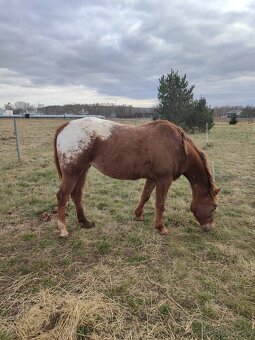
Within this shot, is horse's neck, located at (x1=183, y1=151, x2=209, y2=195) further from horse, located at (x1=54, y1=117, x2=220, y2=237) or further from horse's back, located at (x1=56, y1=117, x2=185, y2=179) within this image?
horse's back, located at (x1=56, y1=117, x2=185, y2=179)

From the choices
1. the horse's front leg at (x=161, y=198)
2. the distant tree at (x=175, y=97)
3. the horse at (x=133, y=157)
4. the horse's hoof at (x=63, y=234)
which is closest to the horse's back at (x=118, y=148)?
the horse at (x=133, y=157)

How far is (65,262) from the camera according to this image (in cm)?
360

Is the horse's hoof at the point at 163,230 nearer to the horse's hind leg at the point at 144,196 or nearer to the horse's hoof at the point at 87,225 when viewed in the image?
the horse's hind leg at the point at 144,196

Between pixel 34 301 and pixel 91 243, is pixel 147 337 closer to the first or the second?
pixel 34 301

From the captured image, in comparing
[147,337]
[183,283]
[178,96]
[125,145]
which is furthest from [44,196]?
[178,96]

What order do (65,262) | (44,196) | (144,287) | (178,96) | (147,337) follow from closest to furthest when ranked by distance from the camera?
(147,337)
(144,287)
(65,262)
(44,196)
(178,96)

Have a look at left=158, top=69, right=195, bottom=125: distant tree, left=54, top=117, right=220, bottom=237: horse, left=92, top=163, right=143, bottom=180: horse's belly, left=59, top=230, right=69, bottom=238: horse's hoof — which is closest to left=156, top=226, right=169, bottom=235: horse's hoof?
left=54, top=117, right=220, bottom=237: horse

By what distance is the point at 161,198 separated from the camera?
14.5 ft

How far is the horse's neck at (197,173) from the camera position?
176 inches

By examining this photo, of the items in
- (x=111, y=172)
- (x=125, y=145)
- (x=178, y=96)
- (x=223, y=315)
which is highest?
(x=178, y=96)

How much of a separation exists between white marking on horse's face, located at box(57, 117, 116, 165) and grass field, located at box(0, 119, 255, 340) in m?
1.32

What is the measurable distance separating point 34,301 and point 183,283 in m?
1.67

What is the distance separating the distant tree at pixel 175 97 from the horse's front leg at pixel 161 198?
2037 cm

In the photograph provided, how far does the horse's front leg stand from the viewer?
4372 mm
